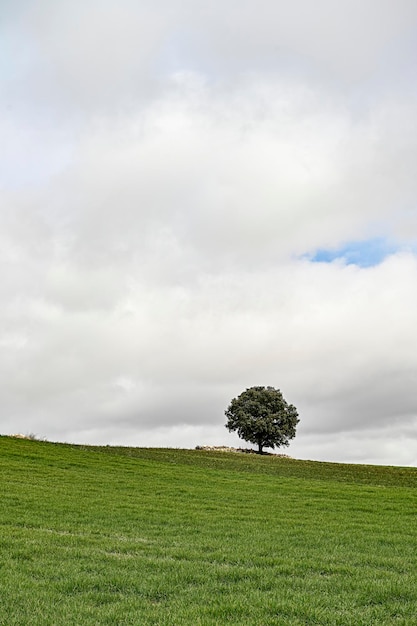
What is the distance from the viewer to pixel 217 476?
47.2 meters

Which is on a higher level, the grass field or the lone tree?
the lone tree

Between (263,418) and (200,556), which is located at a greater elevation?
(263,418)

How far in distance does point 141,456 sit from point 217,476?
1946 cm

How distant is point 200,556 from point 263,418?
3414 inches

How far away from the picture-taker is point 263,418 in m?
101

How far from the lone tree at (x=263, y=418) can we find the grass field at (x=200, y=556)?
64.1m

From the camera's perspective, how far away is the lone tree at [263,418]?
101 m

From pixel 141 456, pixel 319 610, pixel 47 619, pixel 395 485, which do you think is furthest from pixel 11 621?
pixel 141 456

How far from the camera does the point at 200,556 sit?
620 inches

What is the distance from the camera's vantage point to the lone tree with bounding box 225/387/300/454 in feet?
332

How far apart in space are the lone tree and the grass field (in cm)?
6415

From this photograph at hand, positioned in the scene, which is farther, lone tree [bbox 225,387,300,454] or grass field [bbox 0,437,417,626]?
lone tree [bbox 225,387,300,454]

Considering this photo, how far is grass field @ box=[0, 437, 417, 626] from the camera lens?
10.7 metres

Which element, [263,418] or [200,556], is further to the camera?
[263,418]
